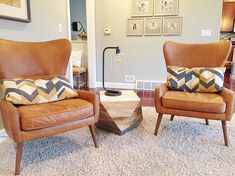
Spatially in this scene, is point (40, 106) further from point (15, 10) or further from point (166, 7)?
point (166, 7)

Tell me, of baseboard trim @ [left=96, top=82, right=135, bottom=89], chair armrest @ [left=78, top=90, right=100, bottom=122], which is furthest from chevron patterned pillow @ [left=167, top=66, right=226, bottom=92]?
baseboard trim @ [left=96, top=82, right=135, bottom=89]

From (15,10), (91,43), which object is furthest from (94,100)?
(91,43)

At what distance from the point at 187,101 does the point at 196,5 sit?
2289 millimetres

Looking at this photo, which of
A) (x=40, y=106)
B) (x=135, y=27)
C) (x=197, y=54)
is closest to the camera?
(x=40, y=106)

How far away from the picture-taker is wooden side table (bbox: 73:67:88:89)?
3848 mm

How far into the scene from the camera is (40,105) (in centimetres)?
167

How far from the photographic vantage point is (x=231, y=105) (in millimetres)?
1765

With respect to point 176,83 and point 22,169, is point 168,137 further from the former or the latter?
point 22,169

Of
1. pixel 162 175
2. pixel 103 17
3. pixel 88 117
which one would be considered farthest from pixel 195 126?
pixel 103 17

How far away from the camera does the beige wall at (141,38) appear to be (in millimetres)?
3465

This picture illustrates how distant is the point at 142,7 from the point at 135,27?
36cm

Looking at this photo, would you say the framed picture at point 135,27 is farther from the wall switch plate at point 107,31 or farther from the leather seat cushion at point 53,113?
the leather seat cushion at point 53,113

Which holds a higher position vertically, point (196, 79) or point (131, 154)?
point (196, 79)

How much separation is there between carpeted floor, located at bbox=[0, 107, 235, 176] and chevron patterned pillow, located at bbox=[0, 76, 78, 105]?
0.44m
